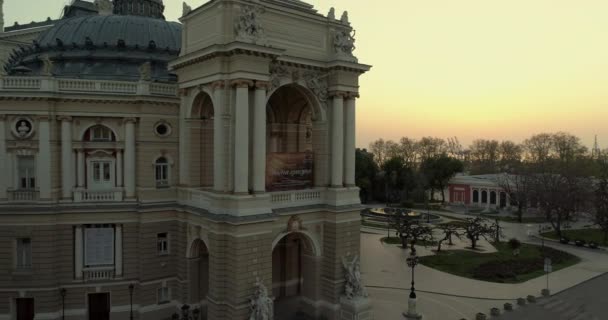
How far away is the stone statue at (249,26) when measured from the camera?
21.5 m

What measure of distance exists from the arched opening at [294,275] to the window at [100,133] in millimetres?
12368

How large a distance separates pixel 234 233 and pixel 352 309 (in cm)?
838

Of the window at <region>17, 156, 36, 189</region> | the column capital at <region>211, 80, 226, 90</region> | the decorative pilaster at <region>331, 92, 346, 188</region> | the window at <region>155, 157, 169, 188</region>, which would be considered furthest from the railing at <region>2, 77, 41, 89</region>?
the decorative pilaster at <region>331, 92, 346, 188</region>

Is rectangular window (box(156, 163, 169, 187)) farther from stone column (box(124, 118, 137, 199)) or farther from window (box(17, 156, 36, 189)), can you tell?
window (box(17, 156, 36, 189))

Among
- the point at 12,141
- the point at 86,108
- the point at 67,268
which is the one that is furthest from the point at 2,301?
the point at 86,108

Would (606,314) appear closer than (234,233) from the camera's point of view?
No

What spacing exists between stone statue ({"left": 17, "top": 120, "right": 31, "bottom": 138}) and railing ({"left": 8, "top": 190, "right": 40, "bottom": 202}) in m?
3.14

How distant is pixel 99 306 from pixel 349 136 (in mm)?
17780

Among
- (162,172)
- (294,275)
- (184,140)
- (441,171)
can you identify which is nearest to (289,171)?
(184,140)

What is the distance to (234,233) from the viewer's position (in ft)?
70.5

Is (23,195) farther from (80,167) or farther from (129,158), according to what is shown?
(129,158)

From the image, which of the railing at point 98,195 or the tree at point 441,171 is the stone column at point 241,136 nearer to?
the railing at point 98,195

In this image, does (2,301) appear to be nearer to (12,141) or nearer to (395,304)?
(12,141)

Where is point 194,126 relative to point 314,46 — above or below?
below
